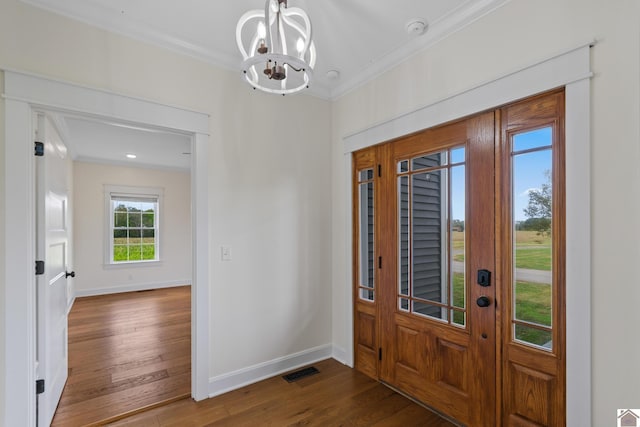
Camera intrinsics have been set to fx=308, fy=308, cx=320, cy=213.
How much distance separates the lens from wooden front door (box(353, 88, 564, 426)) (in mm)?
1734

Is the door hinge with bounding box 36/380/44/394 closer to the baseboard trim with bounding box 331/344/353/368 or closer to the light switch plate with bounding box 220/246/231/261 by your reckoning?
the light switch plate with bounding box 220/246/231/261

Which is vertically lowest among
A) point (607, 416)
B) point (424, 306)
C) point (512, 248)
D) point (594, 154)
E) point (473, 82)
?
point (607, 416)

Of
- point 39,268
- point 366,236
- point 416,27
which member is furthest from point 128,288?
point 416,27

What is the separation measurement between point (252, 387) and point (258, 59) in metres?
2.55

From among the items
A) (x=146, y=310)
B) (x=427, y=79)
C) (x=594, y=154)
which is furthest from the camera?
(x=146, y=310)

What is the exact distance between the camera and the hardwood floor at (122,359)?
2.39 meters

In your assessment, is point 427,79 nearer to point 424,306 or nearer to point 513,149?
point 513,149

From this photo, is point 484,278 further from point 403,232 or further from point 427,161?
point 427,161

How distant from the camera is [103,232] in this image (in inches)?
244

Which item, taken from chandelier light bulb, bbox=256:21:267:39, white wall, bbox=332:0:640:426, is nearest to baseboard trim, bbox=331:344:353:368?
white wall, bbox=332:0:640:426

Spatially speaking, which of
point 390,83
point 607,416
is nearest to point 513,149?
point 390,83

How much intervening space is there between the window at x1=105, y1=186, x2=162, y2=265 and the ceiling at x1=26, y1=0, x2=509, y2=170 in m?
4.86

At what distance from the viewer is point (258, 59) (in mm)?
1412

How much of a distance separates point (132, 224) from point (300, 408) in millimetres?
5869
